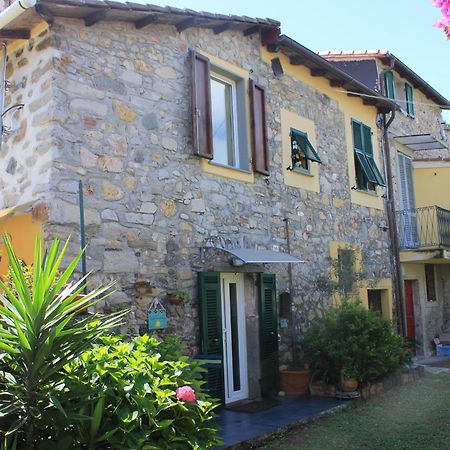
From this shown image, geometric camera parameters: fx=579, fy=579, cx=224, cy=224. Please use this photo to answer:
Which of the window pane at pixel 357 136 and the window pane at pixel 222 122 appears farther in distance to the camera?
the window pane at pixel 357 136

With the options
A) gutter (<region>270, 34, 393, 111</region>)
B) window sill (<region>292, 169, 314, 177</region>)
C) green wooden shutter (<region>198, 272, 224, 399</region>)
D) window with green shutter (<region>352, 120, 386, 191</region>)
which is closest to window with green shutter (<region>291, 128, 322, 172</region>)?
window sill (<region>292, 169, 314, 177</region>)

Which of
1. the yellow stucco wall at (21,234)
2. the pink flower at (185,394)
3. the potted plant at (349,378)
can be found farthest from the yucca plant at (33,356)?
the potted plant at (349,378)

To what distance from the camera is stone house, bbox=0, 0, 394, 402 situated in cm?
627

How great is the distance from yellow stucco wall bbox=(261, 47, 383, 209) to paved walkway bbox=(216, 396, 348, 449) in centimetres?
455

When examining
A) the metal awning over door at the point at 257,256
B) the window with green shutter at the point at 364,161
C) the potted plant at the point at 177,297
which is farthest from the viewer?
the window with green shutter at the point at 364,161

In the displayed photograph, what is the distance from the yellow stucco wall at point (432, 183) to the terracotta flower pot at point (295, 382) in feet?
24.7

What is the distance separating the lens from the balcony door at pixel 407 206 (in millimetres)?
12836

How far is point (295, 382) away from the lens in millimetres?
8344

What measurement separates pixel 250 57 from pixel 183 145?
2343 mm

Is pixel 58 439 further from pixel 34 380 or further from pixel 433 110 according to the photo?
pixel 433 110

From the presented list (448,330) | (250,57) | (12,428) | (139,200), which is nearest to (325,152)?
(250,57)

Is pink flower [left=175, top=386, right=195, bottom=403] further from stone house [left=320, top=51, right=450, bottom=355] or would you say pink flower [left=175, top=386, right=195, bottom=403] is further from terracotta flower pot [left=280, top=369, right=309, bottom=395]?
stone house [left=320, top=51, right=450, bottom=355]

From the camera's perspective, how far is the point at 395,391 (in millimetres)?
8461

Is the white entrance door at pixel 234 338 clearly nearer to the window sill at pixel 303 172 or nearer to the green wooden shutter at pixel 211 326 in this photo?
the green wooden shutter at pixel 211 326
